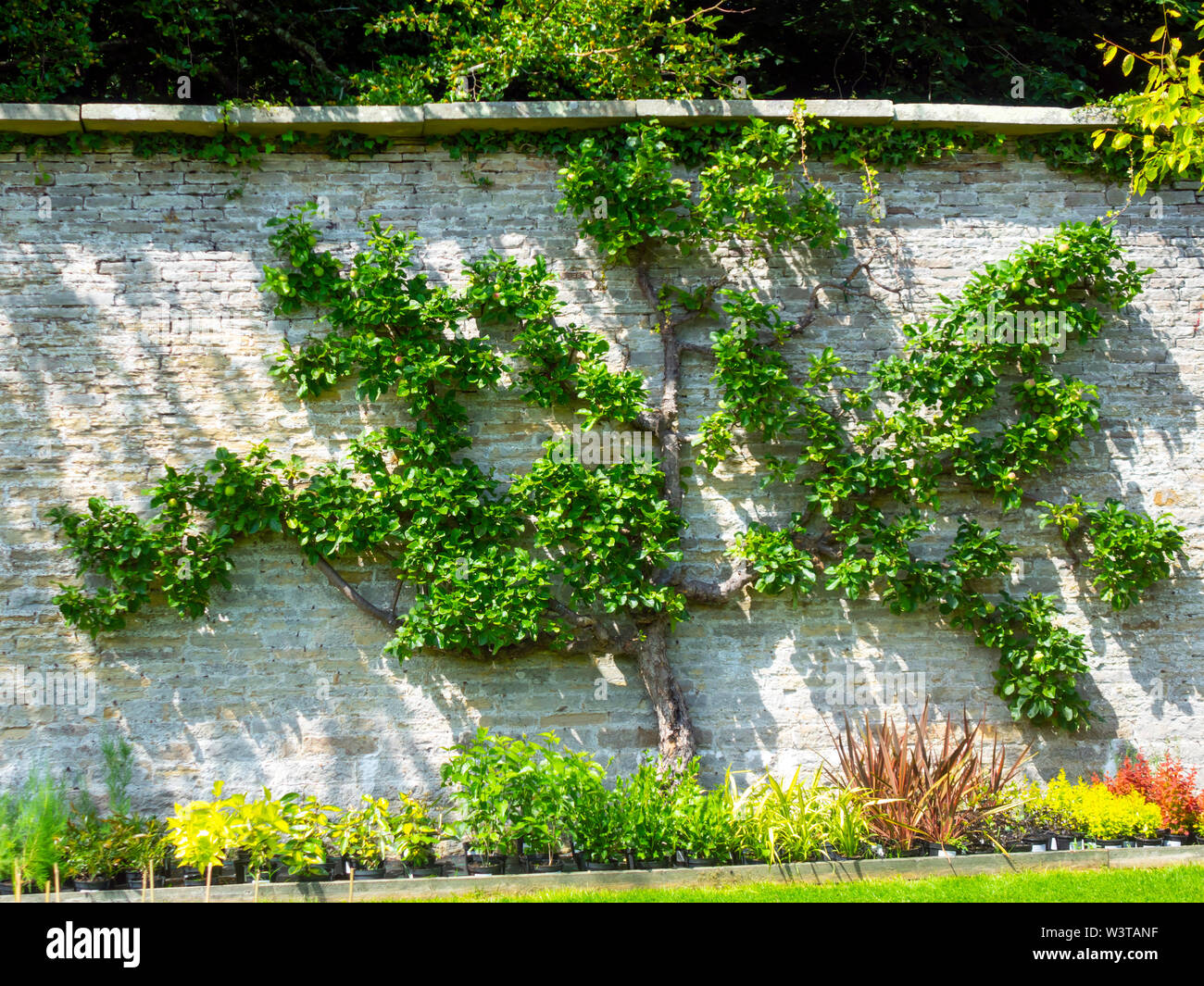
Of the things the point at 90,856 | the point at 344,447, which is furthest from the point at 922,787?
the point at 90,856

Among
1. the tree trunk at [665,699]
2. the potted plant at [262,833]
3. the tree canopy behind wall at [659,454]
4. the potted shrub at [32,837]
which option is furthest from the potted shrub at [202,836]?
the tree trunk at [665,699]

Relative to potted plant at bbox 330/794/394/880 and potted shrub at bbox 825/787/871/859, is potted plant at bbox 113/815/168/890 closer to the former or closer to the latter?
potted plant at bbox 330/794/394/880

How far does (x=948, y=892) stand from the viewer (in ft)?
15.6

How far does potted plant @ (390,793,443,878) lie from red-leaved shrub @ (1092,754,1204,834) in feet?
13.3

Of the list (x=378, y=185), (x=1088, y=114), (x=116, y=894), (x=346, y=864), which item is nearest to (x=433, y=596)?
(x=346, y=864)

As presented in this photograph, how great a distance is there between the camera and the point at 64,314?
5977 mm

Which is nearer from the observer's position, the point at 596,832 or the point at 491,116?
the point at 596,832

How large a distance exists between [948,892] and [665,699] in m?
1.88

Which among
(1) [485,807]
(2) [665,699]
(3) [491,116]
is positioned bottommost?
(1) [485,807]

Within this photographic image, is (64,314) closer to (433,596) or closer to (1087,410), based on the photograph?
(433,596)

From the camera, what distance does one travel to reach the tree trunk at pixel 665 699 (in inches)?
231

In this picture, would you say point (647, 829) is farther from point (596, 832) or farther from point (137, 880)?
point (137, 880)

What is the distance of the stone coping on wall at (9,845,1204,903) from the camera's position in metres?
4.86

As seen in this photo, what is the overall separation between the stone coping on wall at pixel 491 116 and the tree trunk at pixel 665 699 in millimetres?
3232
